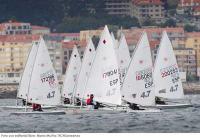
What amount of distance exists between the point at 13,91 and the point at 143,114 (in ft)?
253

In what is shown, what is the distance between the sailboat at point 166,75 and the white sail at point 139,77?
630cm

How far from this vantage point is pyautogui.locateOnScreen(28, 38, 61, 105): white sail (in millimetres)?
61344

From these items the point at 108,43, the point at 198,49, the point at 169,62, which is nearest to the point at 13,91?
the point at 198,49

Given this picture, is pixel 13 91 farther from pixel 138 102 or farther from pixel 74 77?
pixel 138 102

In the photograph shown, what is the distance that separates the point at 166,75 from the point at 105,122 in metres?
12.9

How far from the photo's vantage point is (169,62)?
67.2 meters

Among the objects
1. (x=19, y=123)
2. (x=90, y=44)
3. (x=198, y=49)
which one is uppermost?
(x=198, y=49)

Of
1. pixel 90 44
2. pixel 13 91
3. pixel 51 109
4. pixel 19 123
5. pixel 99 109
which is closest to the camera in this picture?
pixel 19 123

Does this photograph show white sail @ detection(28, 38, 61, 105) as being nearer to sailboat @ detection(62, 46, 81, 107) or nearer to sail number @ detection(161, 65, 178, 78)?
sail number @ detection(161, 65, 178, 78)

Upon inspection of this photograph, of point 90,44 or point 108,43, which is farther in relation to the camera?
point 90,44

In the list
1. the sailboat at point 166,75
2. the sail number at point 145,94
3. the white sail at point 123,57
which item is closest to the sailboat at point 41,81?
the sail number at point 145,94

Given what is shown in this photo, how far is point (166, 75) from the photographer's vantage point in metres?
67.1

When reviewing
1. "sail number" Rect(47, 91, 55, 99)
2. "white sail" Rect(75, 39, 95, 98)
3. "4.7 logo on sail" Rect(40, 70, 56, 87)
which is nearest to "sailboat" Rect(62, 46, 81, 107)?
"white sail" Rect(75, 39, 95, 98)

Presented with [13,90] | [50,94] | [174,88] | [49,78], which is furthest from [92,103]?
[13,90]
